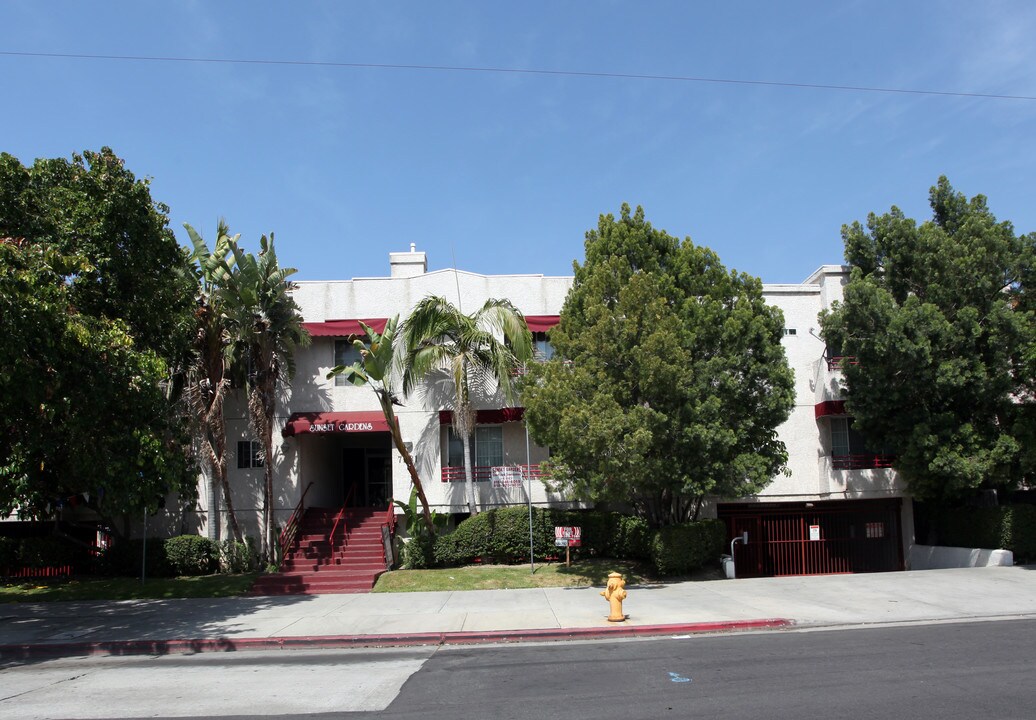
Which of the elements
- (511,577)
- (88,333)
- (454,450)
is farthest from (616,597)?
(454,450)

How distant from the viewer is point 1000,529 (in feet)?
62.4

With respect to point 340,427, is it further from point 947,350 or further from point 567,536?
point 947,350

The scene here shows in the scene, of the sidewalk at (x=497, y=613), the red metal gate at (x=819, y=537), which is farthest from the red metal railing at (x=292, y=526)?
the red metal gate at (x=819, y=537)

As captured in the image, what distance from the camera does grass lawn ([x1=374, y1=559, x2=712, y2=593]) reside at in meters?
17.5

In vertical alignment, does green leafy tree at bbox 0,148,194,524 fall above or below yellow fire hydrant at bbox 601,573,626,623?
above

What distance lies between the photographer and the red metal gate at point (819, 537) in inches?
880

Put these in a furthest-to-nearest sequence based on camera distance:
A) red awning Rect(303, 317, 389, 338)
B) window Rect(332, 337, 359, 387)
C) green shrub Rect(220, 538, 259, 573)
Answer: window Rect(332, 337, 359, 387)
red awning Rect(303, 317, 389, 338)
green shrub Rect(220, 538, 259, 573)

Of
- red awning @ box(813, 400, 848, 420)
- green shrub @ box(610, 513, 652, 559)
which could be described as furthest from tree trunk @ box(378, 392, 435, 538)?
red awning @ box(813, 400, 848, 420)

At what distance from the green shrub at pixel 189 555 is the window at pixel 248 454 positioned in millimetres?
2456

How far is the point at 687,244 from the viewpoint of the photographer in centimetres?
1877

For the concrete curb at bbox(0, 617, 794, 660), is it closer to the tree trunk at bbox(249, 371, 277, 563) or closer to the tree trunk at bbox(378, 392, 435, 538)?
the tree trunk at bbox(378, 392, 435, 538)

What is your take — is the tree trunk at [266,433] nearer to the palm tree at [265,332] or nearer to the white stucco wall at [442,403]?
the palm tree at [265,332]

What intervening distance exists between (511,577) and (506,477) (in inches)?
141

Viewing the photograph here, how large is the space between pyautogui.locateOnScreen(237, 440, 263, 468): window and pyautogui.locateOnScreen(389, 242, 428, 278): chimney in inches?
257
